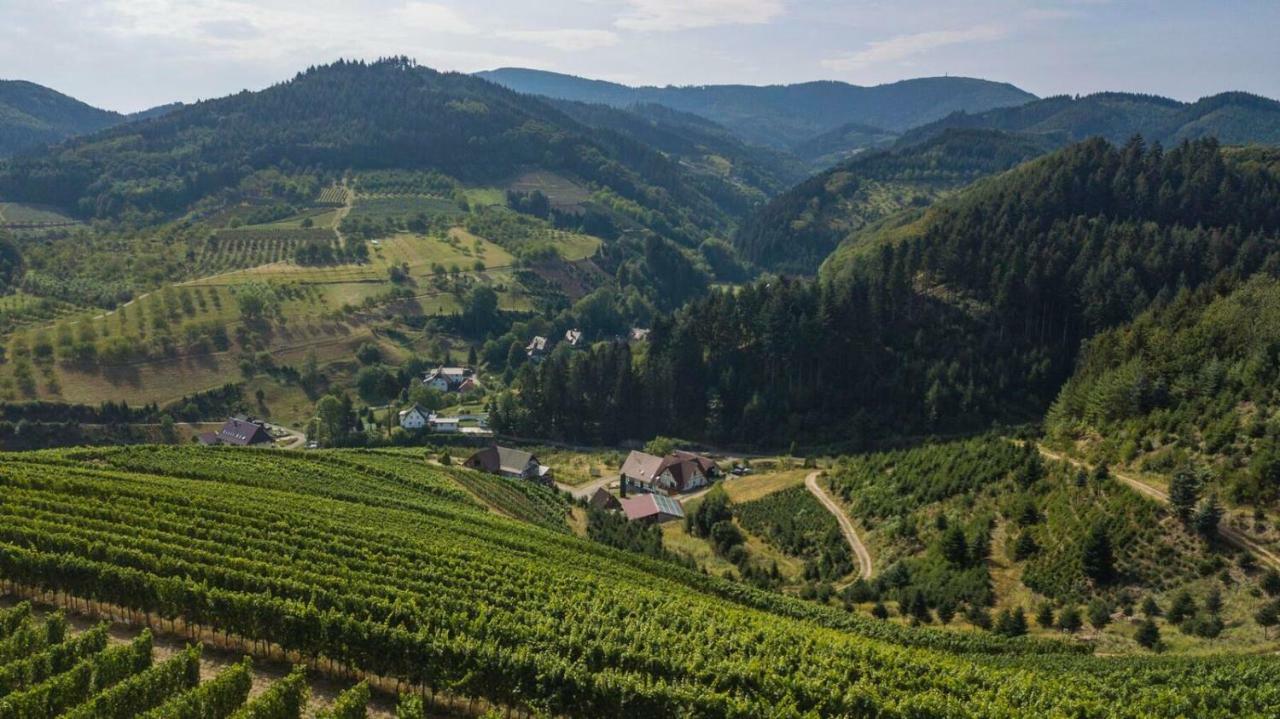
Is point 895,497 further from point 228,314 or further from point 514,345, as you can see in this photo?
point 228,314

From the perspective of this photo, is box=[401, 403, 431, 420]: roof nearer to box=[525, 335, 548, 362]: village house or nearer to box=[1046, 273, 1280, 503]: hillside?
box=[525, 335, 548, 362]: village house

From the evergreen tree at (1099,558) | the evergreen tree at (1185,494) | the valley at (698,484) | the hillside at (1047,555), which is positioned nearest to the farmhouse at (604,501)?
the valley at (698,484)

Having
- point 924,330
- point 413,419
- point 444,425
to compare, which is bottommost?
point 444,425

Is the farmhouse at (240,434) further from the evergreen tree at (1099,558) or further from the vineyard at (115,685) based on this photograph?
the evergreen tree at (1099,558)

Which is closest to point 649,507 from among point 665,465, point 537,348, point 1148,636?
point 665,465

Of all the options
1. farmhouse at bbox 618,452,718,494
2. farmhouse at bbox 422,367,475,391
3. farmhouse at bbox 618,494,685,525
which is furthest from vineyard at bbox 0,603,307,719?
farmhouse at bbox 422,367,475,391

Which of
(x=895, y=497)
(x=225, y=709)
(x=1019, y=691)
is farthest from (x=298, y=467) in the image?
(x=1019, y=691)

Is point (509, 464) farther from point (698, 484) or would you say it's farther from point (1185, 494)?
point (1185, 494)
